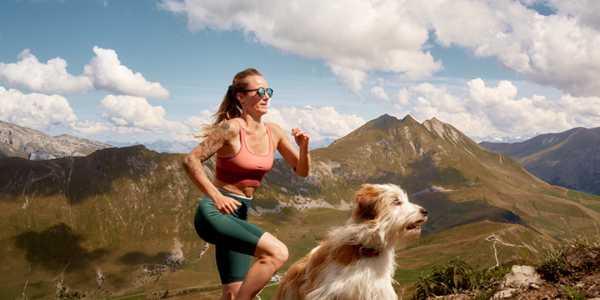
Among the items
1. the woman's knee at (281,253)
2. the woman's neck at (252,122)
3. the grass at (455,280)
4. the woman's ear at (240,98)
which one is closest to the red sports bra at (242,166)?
the woman's neck at (252,122)

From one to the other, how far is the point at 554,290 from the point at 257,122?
6.03m

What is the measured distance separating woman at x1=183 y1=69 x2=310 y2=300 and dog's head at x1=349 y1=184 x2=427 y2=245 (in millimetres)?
1234

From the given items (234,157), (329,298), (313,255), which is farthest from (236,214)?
(329,298)

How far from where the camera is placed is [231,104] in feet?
18.9

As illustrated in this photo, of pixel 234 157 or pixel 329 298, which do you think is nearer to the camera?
pixel 329 298

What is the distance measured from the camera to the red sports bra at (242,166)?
5.08m

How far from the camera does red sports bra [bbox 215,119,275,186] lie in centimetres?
508

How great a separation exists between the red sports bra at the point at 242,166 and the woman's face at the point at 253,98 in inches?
17.6

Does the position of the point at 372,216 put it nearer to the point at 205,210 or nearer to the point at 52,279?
the point at 205,210

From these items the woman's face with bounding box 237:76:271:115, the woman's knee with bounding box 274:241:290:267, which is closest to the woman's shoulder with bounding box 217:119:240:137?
the woman's face with bounding box 237:76:271:115

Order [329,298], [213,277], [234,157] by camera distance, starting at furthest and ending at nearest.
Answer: [213,277], [234,157], [329,298]

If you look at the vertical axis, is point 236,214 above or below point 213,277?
above

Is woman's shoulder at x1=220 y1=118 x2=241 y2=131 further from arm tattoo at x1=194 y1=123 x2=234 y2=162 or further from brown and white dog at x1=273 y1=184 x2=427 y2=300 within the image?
brown and white dog at x1=273 y1=184 x2=427 y2=300

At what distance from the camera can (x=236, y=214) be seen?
200 inches
